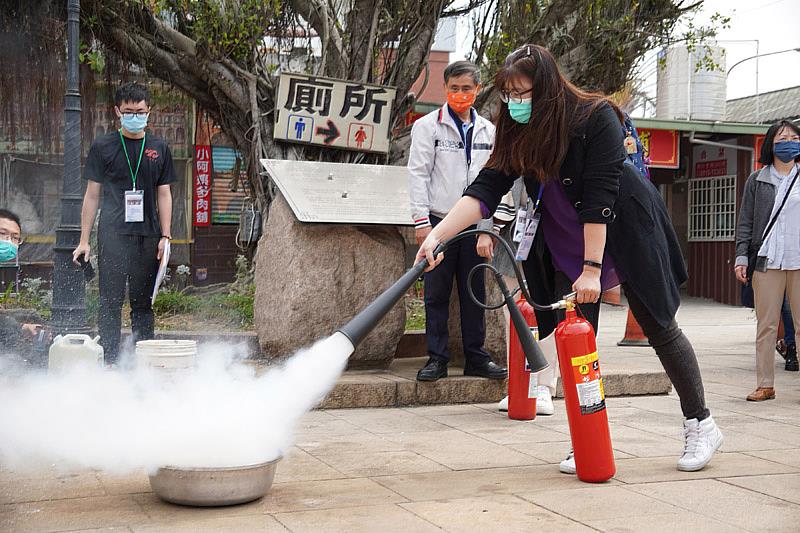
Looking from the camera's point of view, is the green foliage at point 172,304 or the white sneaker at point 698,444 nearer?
the white sneaker at point 698,444

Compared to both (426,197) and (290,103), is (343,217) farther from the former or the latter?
(290,103)

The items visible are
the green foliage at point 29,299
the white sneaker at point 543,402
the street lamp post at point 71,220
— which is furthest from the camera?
the green foliage at point 29,299

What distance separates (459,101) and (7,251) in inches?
122

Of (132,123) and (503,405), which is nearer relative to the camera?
(503,405)

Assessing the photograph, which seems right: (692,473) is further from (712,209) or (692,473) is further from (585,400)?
(712,209)

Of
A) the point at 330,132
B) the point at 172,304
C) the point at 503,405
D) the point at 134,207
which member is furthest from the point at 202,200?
the point at 503,405

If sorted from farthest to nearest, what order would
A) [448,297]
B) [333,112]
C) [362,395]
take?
1. [333,112]
2. [448,297]
3. [362,395]

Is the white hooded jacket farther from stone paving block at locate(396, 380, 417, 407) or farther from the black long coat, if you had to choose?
the black long coat

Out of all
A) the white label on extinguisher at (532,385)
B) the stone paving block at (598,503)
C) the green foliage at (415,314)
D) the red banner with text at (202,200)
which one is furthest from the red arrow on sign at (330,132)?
the red banner with text at (202,200)

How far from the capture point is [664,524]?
12.2 feet

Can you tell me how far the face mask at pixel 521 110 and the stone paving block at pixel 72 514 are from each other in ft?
7.94

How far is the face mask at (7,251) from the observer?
16.6 ft

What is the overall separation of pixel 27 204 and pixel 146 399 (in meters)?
15.4

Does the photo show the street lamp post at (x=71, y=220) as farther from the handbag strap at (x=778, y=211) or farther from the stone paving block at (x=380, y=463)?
the handbag strap at (x=778, y=211)
